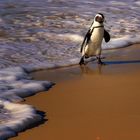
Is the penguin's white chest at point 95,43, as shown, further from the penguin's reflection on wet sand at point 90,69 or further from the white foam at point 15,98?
the white foam at point 15,98

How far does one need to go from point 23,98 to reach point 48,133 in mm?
1269

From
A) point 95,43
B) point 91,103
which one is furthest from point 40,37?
point 91,103

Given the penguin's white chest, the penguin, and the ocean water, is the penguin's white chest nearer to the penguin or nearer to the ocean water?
the penguin

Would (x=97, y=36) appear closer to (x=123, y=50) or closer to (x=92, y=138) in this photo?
(x=123, y=50)

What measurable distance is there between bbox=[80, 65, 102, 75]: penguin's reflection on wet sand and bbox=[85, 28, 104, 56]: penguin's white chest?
0.44 metres

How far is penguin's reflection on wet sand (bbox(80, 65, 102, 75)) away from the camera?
7.43 meters

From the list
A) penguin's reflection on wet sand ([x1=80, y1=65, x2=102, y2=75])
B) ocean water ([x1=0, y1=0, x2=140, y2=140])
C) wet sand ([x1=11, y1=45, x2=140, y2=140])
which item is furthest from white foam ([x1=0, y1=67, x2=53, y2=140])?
penguin's reflection on wet sand ([x1=80, y1=65, x2=102, y2=75])

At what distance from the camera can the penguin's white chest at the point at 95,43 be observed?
328 inches

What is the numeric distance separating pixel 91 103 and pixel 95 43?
2799mm

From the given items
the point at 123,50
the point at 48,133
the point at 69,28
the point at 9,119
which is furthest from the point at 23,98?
the point at 69,28

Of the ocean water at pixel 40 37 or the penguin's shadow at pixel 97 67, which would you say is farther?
the penguin's shadow at pixel 97 67

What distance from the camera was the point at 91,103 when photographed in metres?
5.73

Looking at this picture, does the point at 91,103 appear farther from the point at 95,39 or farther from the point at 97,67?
the point at 95,39

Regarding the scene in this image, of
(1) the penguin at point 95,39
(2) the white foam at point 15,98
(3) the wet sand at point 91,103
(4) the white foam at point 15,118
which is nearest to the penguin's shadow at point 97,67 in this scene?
(3) the wet sand at point 91,103
